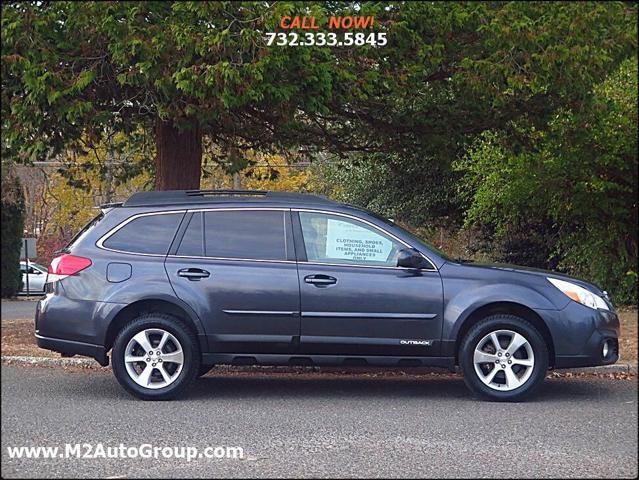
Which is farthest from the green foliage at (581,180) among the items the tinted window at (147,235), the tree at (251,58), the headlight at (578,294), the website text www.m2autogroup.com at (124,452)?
the website text www.m2autogroup.com at (124,452)

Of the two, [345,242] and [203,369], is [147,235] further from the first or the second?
[345,242]

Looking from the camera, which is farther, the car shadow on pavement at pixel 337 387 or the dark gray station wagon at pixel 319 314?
the car shadow on pavement at pixel 337 387

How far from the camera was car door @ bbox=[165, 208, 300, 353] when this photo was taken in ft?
26.0

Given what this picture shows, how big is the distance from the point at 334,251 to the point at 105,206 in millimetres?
2193

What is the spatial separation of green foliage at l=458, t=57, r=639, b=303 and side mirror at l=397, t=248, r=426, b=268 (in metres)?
4.79

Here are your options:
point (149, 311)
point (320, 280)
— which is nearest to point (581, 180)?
point (320, 280)

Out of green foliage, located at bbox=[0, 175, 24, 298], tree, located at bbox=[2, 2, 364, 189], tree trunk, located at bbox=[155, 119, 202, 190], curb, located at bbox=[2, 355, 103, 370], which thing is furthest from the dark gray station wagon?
tree trunk, located at bbox=[155, 119, 202, 190]

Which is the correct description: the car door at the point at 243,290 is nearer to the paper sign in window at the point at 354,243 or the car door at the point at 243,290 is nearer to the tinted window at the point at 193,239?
the tinted window at the point at 193,239

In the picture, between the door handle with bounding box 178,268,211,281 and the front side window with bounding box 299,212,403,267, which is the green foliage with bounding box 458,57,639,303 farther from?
the door handle with bounding box 178,268,211,281

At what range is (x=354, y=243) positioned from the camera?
8156mm

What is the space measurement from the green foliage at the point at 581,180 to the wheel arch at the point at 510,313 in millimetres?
4632

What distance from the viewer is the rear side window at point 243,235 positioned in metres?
8.16

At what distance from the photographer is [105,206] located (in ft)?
28.0

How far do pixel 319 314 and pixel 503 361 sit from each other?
1633 mm
